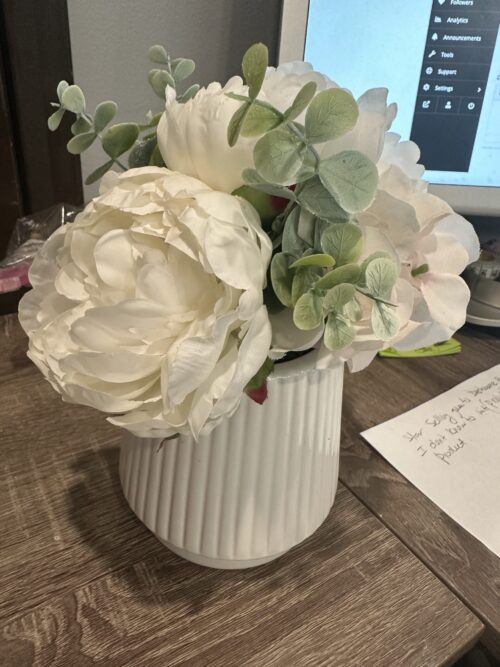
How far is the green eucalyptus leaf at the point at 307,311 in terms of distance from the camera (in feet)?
0.88

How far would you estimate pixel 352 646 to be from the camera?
37cm

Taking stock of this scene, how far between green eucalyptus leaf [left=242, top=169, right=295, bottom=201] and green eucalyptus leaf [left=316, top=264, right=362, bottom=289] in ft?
0.14

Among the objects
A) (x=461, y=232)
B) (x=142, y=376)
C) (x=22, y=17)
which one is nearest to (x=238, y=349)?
(x=142, y=376)

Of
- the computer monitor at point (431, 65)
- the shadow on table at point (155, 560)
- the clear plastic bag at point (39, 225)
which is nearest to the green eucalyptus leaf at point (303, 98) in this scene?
the shadow on table at point (155, 560)

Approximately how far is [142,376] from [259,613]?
0.73 ft

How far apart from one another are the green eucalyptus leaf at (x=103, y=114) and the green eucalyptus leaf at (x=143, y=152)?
0.02 metres

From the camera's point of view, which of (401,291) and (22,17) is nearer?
(401,291)

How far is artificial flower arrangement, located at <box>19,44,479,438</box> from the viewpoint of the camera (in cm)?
25

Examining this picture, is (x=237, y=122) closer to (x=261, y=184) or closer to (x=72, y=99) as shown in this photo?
(x=261, y=184)

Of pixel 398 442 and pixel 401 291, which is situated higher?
pixel 401 291

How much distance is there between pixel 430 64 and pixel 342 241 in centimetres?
52

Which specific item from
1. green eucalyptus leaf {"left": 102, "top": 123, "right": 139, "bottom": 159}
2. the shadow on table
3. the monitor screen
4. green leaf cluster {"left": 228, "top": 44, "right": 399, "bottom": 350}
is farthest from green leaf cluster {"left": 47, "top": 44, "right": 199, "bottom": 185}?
the monitor screen

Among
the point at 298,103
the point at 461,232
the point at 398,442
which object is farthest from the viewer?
the point at 398,442

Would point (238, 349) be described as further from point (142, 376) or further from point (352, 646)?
point (352, 646)
